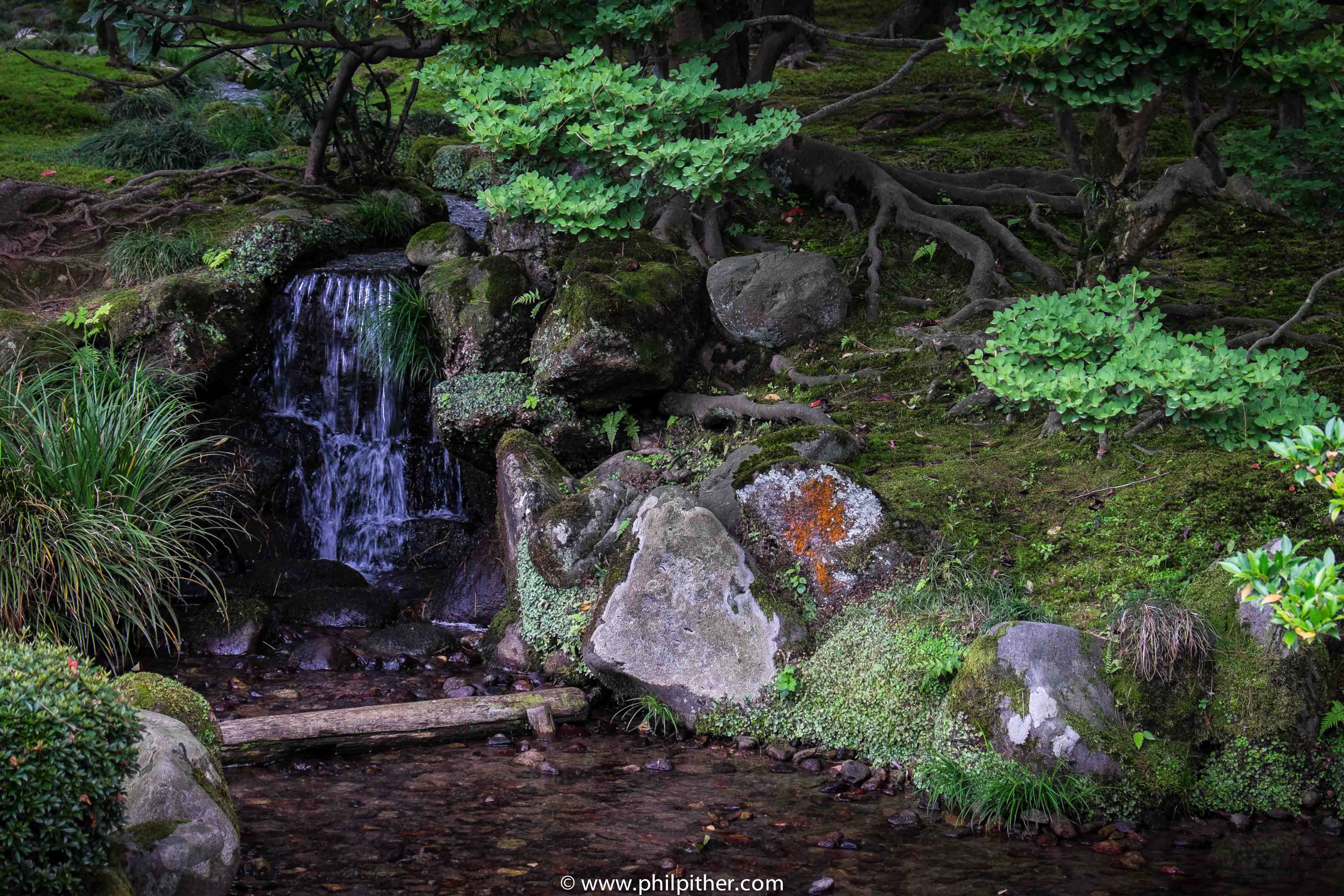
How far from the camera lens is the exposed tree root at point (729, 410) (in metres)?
8.41

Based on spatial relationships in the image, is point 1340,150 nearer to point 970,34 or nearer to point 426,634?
point 970,34

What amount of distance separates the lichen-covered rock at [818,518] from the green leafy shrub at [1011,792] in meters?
1.51

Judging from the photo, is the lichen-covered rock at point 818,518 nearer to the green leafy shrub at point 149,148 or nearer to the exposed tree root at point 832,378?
the exposed tree root at point 832,378

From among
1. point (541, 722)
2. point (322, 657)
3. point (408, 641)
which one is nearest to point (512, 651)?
point (408, 641)

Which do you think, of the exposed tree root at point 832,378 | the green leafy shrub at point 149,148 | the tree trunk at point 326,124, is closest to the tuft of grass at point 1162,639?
the exposed tree root at point 832,378

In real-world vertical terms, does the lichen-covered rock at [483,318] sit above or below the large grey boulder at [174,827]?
above

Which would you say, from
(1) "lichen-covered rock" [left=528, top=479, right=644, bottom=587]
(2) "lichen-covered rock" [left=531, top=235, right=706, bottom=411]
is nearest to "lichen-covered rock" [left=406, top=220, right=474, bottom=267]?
(2) "lichen-covered rock" [left=531, top=235, right=706, bottom=411]

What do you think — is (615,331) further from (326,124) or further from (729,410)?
(326,124)

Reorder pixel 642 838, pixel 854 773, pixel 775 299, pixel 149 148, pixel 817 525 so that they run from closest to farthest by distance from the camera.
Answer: pixel 642 838
pixel 854 773
pixel 817 525
pixel 775 299
pixel 149 148

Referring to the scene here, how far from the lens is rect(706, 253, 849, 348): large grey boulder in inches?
374

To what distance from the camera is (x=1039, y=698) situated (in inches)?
220

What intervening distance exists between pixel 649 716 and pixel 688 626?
62cm

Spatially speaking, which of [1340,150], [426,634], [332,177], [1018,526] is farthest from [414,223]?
[1340,150]

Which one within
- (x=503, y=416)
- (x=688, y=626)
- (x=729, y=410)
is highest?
(x=729, y=410)
